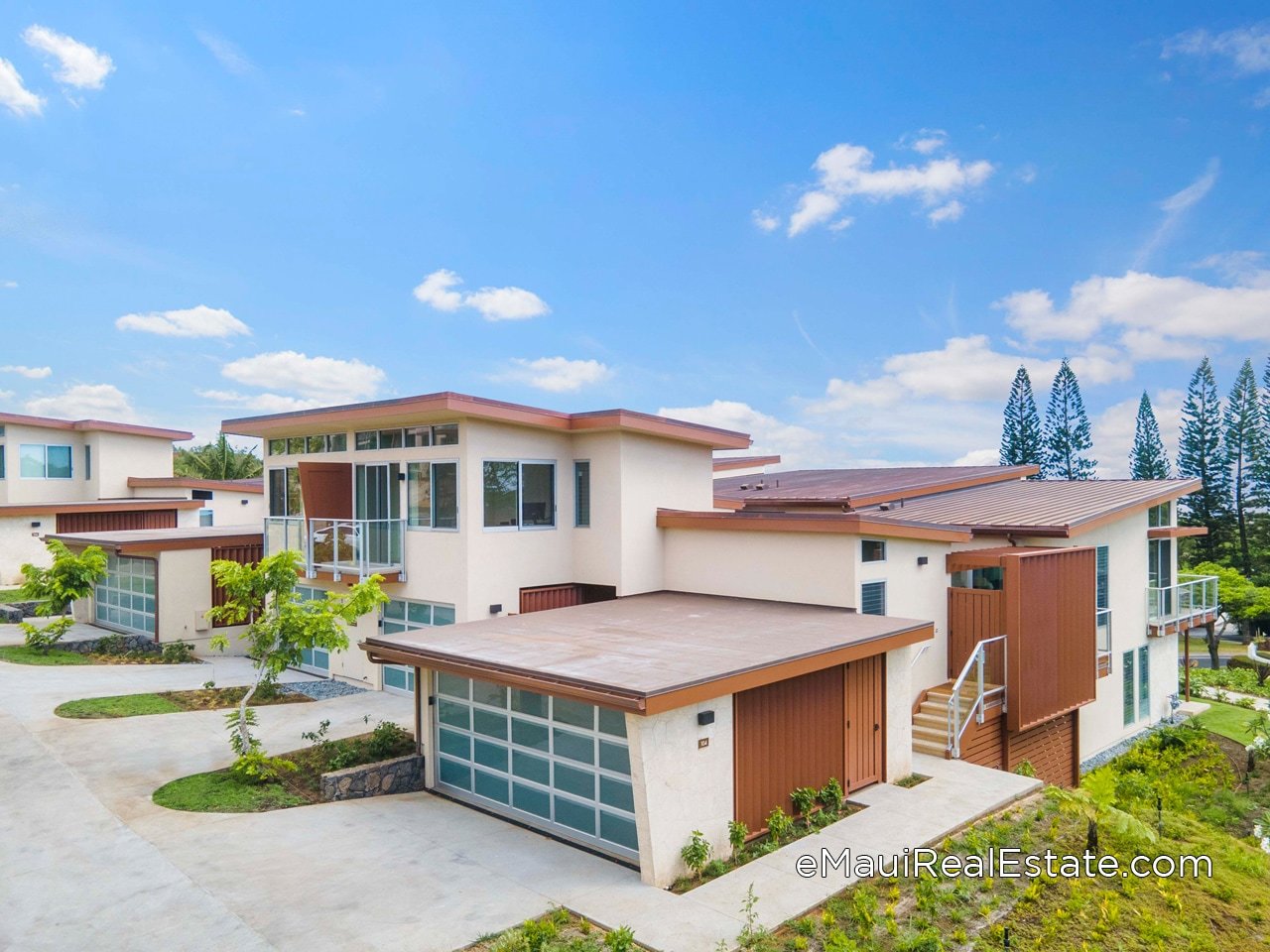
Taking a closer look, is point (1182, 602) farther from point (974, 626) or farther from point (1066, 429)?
point (1066, 429)

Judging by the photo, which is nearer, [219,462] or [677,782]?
[677,782]

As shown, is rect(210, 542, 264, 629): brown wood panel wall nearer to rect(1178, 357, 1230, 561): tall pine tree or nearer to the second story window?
the second story window

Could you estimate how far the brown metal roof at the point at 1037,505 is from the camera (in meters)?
15.0

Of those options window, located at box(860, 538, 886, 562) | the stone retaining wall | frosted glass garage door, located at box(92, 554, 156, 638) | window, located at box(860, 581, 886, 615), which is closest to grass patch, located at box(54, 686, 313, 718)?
the stone retaining wall

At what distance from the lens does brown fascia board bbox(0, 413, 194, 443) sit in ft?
93.6

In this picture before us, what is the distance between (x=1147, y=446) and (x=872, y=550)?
38174mm

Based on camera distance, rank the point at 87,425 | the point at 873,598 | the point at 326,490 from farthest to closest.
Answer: the point at 87,425, the point at 326,490, the point at 873,598

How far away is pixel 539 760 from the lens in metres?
9.19

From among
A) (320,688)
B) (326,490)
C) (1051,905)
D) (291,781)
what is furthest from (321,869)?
(326,490)

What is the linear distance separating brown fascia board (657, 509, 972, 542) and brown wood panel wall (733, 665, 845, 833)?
2.77 metres

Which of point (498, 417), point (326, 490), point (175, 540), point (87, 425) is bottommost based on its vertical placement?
point (175, 540)

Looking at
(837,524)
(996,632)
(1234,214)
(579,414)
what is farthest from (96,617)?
(1234,214)

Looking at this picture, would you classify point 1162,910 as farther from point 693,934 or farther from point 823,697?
point 693,934

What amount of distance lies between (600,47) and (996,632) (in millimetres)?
19678
